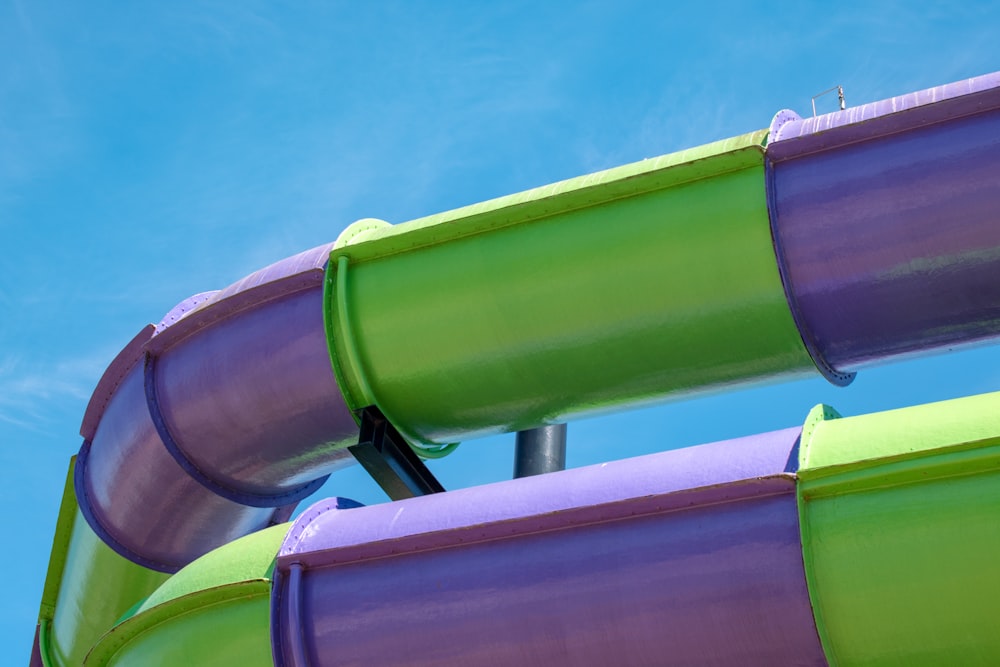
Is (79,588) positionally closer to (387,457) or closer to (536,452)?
(387,457)

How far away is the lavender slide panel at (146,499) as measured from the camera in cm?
773

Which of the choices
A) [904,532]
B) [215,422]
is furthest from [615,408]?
[215,422]

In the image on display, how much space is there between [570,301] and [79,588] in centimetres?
399

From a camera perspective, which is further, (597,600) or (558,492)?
(558,492)

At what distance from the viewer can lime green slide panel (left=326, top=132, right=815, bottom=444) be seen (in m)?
6.29

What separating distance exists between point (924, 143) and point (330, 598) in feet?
11.0

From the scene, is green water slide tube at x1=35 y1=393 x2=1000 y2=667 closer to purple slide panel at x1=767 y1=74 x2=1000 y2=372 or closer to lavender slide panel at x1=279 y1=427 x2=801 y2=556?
Result: lavender slide panel at x1=279 y1=427 x2=801 y2=556

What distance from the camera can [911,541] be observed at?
16.3 feet

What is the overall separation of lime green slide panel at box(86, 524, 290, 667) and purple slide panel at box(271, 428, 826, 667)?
134mm

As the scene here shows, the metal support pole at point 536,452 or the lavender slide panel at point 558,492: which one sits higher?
the metal support pole at point 536,452

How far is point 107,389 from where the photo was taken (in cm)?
822

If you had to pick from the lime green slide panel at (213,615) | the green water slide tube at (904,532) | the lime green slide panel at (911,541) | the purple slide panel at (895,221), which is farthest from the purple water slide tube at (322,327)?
the lime green slide panel at (213,615)

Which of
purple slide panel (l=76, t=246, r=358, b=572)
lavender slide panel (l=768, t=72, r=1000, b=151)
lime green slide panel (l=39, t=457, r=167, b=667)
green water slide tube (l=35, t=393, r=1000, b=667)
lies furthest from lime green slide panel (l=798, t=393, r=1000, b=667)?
lime green slide panel (l=39, t=457, r=167, b=667)

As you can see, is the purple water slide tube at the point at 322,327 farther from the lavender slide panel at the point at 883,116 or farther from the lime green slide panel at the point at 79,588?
the lime green slide panel at the point at 79,588
